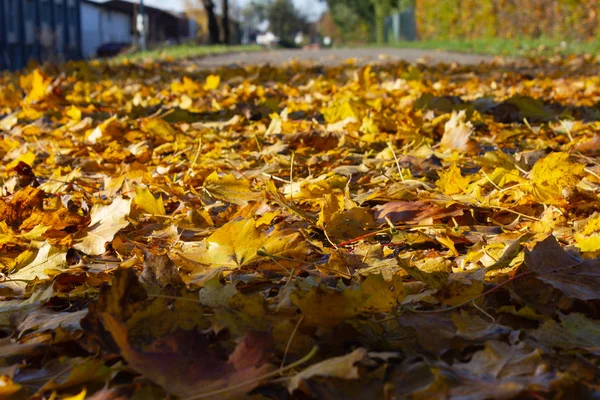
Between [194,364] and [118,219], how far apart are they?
789 mm

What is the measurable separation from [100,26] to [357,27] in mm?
16991

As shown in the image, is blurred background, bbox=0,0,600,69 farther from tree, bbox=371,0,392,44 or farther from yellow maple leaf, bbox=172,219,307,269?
yellow maple leaf, bbox=172,219,307,269

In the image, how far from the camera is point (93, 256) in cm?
156

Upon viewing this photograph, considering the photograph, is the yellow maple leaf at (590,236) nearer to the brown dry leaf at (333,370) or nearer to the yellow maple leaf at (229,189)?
the brown dry leaf at (333,370)

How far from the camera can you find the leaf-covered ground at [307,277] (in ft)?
2.91

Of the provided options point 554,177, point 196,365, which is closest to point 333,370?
point 196,365

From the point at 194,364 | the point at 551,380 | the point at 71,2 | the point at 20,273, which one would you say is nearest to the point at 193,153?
the point at 20,273

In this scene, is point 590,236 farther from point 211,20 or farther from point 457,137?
point 211,20

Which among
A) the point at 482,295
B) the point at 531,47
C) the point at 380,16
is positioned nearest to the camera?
the point at 482,295

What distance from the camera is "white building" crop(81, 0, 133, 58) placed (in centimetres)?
4244

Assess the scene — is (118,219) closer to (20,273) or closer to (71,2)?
(20,273)

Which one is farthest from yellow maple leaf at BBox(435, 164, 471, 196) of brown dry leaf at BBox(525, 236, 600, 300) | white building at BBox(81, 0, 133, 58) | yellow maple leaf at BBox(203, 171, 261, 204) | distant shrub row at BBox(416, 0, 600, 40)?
white building at BBox(81, 0, 133, 58)

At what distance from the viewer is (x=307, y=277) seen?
4.26 ft

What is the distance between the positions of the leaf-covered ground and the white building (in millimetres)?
38263
